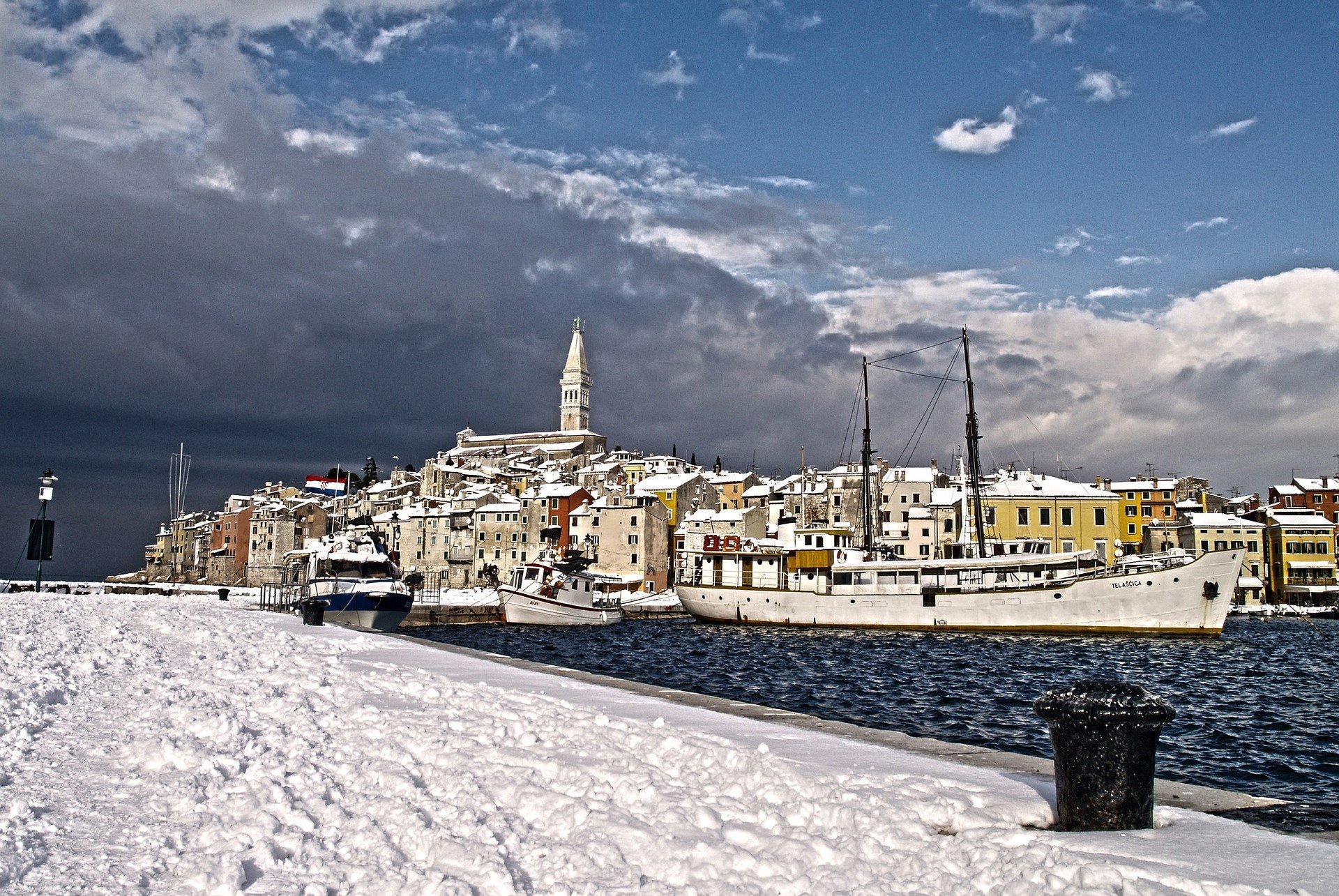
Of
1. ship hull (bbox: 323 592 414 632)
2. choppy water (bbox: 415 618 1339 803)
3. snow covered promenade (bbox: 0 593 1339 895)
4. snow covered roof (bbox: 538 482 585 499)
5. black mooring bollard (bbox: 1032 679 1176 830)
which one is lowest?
choppy water (bbox: 415 618 1339 803)

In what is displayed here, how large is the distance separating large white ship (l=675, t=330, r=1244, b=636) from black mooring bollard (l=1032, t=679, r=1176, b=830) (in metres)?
50.2

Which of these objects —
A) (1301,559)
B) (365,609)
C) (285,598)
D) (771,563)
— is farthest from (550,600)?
(1301,559)

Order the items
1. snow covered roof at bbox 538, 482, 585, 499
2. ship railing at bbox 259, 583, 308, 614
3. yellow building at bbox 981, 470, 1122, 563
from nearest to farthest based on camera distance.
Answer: ship railing at bbox 259, 583, 308, 614
yellow building at bbox 981, 470, 1122, 563
snow covered roof at bbox 538, 482, 585, 499

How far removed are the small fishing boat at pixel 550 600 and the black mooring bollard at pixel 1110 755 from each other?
57022 mm

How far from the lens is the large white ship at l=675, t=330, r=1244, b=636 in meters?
51.2

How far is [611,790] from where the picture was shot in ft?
22.2

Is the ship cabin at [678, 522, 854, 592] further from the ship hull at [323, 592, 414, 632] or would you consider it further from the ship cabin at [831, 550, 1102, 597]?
the ship hull at [323, 592, 414, 632]

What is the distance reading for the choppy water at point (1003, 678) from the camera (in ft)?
53.2

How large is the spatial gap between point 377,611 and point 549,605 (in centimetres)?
1977

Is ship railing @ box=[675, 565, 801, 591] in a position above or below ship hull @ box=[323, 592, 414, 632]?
above

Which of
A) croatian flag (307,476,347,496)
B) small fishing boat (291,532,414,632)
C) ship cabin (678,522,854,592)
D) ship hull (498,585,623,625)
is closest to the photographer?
small fishing boat (291,532,414,632)

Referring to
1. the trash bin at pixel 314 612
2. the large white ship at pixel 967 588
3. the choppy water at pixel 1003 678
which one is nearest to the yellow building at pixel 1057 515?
the large white ship at pixel 967 588

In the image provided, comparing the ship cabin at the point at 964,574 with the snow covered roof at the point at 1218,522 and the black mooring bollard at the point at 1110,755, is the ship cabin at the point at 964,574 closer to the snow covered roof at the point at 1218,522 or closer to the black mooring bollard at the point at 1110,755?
the snow covered roof at the point at 1218,522

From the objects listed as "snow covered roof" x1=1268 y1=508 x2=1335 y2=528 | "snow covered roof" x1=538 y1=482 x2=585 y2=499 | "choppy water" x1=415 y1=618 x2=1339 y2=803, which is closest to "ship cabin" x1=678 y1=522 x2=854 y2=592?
"choppy water" x1=415 y1=618 x2=1339 y2=803
